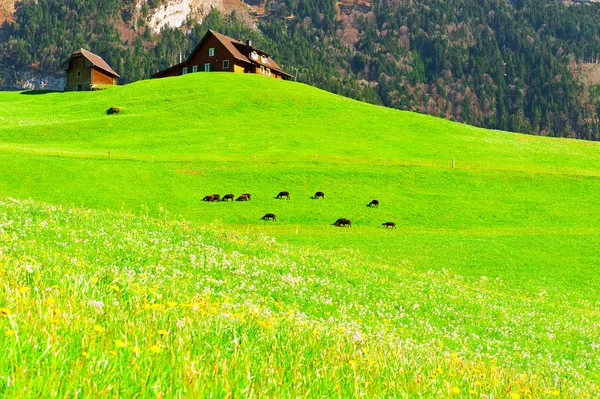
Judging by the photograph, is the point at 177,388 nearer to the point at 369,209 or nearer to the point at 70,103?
the point at 369,209

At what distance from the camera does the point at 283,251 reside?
88.2 feet

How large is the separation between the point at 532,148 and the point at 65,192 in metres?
84.1

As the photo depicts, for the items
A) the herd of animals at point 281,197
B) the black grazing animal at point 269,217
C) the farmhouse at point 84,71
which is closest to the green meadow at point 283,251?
the black grazing animal at point 269,217

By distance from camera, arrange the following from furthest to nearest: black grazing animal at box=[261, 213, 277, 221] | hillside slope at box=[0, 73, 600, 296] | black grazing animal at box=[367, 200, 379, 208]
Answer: black grazing animal at box=[367, 200, 379, 208], black grazing animal at box=[261, 213, 277, 221], hillside slope at box=[0, 73, 600, 296]

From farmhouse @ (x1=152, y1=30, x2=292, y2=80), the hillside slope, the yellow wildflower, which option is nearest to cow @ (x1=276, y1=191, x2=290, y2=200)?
the hillside slope

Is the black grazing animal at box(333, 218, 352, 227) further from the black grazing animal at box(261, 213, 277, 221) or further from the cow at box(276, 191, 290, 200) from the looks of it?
the cow at box(276, 191, 290, 200)

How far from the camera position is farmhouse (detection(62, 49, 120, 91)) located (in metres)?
160

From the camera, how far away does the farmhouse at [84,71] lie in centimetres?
15950

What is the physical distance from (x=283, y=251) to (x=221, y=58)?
147m

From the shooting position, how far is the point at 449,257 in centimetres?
4497

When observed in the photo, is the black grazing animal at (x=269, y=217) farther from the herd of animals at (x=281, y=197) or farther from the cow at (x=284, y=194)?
the cow at (x=284, y=194)

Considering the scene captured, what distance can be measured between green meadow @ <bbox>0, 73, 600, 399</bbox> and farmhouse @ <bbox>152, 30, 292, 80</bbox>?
72.5 ft

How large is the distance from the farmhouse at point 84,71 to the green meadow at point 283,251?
19324 mm

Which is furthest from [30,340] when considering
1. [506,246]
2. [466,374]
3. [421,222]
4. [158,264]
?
[421,222]
